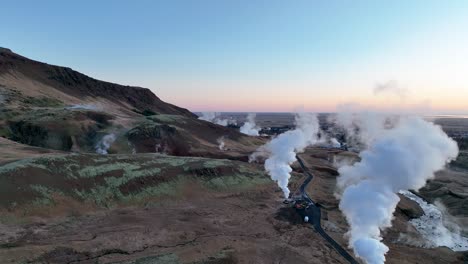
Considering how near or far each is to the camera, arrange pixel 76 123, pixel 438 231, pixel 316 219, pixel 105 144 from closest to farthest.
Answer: pixel 316 219 < pixel 438 231 < pixel 105 144 < pixel 76 123

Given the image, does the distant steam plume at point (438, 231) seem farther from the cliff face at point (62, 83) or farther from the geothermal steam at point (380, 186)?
the cliff face at point (62, 83)

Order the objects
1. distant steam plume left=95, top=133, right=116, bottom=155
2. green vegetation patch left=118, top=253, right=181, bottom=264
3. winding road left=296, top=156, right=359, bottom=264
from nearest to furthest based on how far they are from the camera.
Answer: green vegetation patch left=118, top=253, right=181, bottom=264 → winding road left=296, top=156, right=359, bottom=264 → distant steam plume left=95, top=133, right=116, bottom=155

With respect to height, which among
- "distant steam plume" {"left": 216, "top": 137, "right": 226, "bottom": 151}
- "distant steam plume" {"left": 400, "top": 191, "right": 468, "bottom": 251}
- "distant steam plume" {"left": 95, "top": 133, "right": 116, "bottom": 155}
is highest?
"distant steam plume" {"left": 95, "top": 133, "right": 116, "bottom": 155}

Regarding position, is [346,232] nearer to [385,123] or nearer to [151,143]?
[151,143]

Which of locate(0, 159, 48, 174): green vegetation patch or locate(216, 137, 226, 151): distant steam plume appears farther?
locate(216, 137, 226, 151): distant steam plume

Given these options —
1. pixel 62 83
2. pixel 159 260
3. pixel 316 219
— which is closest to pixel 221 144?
pixel 316 219

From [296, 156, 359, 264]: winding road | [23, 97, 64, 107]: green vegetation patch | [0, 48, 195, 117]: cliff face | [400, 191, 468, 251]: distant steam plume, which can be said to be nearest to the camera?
[296, 156, 359, 264]: winding road

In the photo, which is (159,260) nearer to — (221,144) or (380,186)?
(380,186)

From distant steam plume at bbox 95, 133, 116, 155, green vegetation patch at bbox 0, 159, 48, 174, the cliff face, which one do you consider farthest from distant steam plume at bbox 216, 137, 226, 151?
green vegetation patch at bbox 0, 159, 48, 174

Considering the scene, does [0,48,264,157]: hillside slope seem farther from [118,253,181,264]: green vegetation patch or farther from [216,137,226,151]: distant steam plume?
[118,253,181,264]: green vegetation patch
